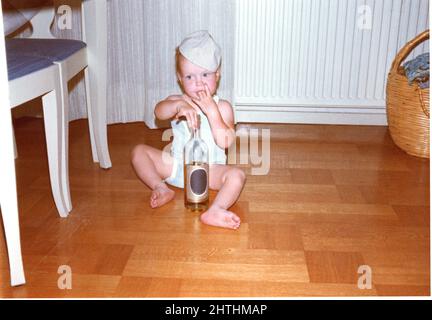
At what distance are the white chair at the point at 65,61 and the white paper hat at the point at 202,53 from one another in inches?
11.1

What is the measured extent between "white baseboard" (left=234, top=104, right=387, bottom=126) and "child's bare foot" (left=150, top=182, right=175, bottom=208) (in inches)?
32.1

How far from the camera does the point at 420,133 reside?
1755mm

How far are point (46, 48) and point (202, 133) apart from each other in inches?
18.1

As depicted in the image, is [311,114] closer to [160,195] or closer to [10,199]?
[160,195]

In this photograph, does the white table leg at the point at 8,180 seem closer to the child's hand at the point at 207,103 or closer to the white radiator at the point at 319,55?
the child's hand at the point at 207,103

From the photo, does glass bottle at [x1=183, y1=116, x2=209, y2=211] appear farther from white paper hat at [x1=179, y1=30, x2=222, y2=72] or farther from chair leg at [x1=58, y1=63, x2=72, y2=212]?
chair leg at [x1=58, y1=63, x2=72, y2=212]

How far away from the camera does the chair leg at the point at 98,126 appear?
5.29ft

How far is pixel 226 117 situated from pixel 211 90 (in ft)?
0.33

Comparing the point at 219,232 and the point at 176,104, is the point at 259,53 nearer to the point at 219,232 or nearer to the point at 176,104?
the point at 176,104

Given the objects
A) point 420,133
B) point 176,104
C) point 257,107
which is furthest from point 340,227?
point 257,107

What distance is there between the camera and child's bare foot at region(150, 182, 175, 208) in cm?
140

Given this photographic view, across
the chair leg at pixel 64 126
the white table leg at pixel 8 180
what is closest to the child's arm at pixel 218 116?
the chair leg at pixel 64 126

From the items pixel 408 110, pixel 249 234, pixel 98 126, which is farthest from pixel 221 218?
pixel 408 110
